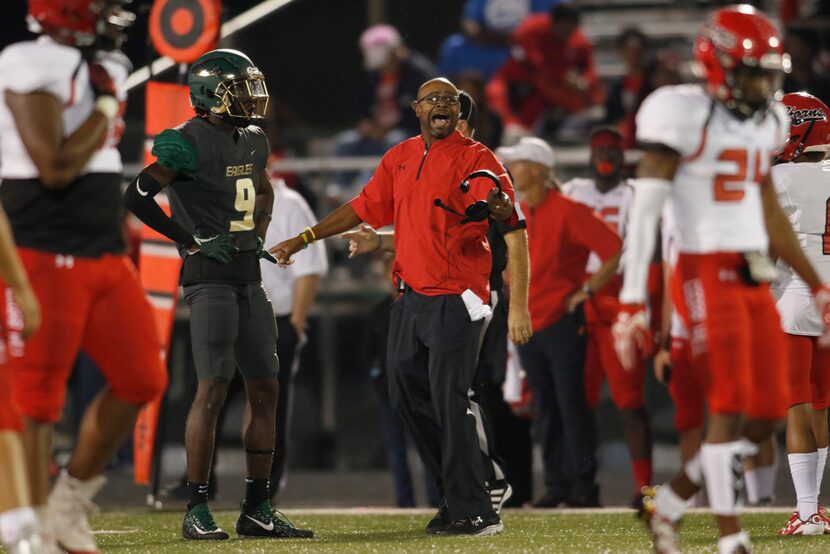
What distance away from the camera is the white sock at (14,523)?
4336mm

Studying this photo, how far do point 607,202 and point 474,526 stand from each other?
11.0ft

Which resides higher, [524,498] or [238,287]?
Answer: [238,287]

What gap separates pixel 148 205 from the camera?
6613 millimetres

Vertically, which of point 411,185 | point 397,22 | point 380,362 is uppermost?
point 397,22

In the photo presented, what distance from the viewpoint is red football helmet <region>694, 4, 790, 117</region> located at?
5031 mm

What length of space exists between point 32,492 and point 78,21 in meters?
1.50

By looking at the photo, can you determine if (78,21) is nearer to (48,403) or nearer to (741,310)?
(48,403)

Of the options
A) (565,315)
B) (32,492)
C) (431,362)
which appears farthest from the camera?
(565,315)

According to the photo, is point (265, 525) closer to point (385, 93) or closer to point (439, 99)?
point (439, 99)

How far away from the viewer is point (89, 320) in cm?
487

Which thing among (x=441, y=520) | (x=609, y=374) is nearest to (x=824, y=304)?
(x=441, y=520)

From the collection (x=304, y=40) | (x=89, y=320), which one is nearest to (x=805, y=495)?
(x=89, y=320)

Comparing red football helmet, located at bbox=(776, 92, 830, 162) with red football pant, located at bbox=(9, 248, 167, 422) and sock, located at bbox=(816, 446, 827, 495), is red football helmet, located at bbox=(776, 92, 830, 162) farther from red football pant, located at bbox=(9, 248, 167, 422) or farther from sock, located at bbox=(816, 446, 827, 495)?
red football pant, located at bbox=(9, 248, 167, 422)

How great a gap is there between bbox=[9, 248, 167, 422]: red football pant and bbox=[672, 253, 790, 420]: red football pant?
69.7 inches
